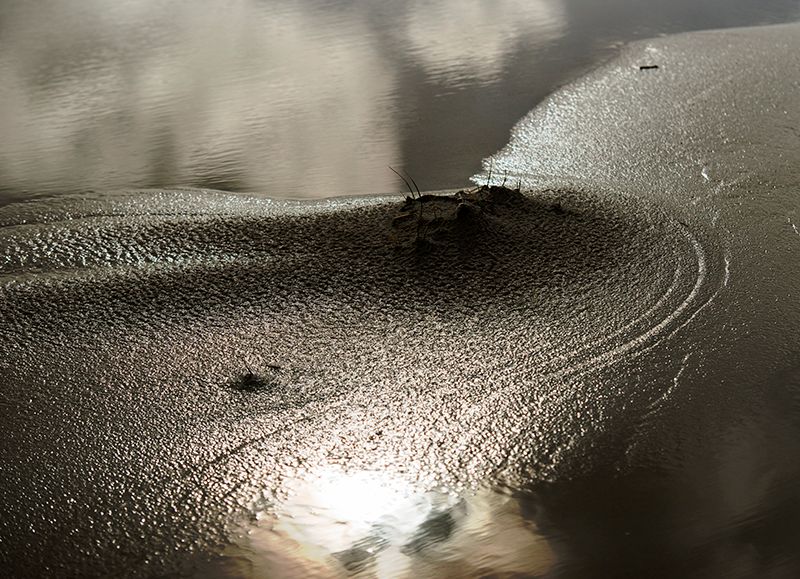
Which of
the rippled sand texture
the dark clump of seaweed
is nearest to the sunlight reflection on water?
the rippled sand texture

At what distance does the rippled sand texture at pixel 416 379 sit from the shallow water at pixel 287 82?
27 centimetres

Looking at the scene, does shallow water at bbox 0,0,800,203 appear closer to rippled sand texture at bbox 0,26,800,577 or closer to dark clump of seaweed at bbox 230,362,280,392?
rippled sand texture at bbox 0,26,800,577

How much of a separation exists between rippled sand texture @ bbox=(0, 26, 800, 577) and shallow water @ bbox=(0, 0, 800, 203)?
A: 0.88ft

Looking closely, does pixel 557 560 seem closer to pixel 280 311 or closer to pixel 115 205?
pixel 280 311

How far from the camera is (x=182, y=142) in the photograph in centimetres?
309

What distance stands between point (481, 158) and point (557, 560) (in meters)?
1.68

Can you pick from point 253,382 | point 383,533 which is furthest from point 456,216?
point 383,533

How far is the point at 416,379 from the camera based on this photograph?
1.85 m

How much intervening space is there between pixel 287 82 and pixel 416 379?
2.13 m

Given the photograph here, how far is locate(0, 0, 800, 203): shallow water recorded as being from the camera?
2891 mm

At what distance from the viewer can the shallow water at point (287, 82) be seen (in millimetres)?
2891

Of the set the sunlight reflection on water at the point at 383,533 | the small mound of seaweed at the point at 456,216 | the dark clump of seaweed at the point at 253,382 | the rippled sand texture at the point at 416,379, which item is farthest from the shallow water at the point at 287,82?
the sunlight reflection on water at the point at 383,533

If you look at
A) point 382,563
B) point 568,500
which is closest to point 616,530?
point 568,500

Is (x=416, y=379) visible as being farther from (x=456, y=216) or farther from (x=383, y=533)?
(x=456, y=216)
